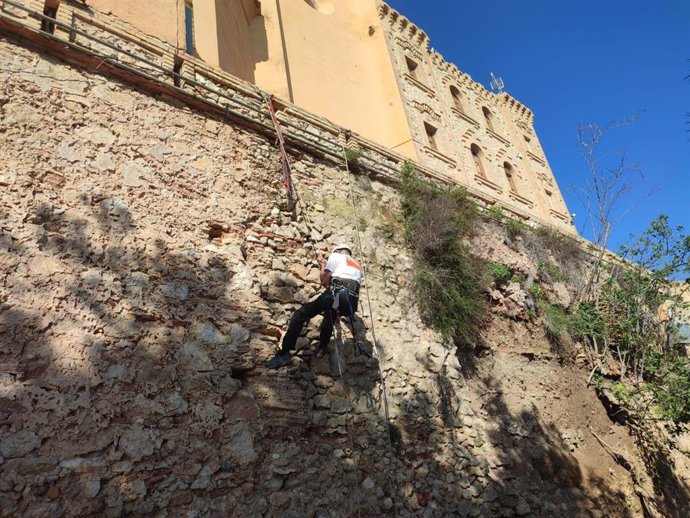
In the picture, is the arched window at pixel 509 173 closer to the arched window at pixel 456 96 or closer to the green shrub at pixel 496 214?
the arched window at pixel 456 96

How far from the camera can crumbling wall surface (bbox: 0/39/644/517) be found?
3.05 metres

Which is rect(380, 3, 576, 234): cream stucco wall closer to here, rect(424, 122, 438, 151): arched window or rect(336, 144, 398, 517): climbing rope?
rect(424, 122, 438, 151): arched window

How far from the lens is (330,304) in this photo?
432 centimetres

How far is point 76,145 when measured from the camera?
13.5ft

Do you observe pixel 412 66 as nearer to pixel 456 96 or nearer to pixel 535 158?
pixel 456 96

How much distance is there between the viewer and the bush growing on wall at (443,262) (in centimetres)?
614

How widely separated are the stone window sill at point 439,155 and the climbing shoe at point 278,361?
9548 millimetres

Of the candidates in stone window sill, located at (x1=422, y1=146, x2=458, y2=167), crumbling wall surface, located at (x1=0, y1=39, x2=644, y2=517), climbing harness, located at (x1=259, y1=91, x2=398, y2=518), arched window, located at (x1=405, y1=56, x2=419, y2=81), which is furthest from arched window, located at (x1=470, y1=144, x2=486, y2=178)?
crumbling wall surface, located at (x1=0, y1=39, x2=644, y2=517)

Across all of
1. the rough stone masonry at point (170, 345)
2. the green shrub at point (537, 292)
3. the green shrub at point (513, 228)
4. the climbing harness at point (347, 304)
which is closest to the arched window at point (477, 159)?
the green shrub at point (513, 228)

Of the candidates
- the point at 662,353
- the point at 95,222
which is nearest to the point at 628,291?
the point at 662,353

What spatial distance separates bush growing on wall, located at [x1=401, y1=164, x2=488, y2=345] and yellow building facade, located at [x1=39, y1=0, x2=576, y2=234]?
2498mm

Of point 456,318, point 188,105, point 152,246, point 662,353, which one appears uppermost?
point 188,105

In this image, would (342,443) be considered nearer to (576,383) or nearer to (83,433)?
(83,433)

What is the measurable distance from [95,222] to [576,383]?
790cm
